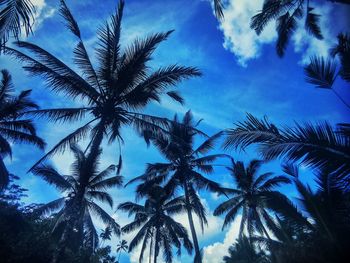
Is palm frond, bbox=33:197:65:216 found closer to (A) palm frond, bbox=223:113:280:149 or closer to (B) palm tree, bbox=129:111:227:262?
(B) palm tree, bbox=129:111:227:262

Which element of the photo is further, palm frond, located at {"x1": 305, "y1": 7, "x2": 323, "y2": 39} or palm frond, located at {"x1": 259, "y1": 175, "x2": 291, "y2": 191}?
palm frond, located at {"x1": 259, "y1": 175, "x2": 291, "y2": 191}

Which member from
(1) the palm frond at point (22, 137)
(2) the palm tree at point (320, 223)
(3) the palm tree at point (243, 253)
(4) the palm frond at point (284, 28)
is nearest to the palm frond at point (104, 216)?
(1) the palm frond at point (22, 137)

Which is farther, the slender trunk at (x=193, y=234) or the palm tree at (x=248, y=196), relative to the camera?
the palm tree at (x=248, y=196)

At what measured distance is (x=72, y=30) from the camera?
9945 millimetres

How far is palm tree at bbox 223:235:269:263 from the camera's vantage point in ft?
80.7

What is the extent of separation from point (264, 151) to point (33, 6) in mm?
4603

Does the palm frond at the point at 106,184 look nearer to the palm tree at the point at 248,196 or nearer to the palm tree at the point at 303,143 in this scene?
the palm tree at the point at 248,196

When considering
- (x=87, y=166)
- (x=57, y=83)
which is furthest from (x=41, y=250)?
(x=57, y=83)

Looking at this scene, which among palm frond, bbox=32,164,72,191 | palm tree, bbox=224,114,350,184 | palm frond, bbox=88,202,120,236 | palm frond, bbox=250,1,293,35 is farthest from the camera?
palm frond, bbox=88,202,120,236

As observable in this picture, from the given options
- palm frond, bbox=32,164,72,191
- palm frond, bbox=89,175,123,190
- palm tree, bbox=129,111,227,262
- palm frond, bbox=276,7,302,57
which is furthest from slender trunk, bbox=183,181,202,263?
palm frond, bbox=276,7,302,57

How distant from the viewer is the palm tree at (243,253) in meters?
24.6

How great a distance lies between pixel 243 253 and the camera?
2936cm

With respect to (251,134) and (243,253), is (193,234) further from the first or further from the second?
(243,253)

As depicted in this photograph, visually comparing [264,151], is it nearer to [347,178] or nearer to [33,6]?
[347,178]
